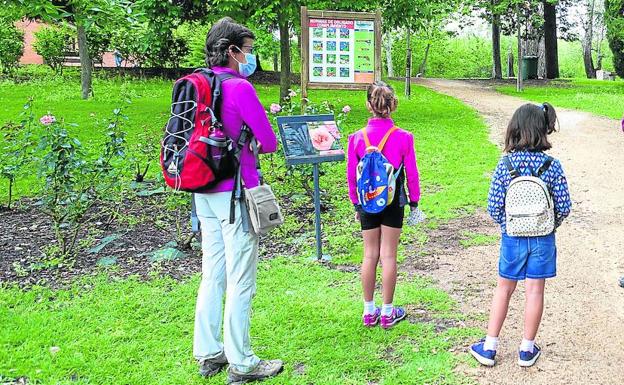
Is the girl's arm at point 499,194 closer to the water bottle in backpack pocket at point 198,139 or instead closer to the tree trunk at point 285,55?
the water bottle in backpack pocket at point 198,139

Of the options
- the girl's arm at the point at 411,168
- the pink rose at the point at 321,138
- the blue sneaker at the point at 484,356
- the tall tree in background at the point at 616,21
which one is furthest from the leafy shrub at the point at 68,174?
the tall tree in background at the point at 616,21

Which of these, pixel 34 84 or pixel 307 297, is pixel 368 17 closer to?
pixel 307 297

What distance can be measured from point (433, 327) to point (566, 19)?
29.7 m

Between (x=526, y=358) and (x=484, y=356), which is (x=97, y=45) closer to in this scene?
(x=484, y=356)

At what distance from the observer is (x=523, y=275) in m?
3.48

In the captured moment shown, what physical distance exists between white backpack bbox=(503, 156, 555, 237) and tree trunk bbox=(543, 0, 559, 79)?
981 inches

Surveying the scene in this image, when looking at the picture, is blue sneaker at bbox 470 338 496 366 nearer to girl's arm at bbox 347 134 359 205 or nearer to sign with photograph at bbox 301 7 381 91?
girl's arm at bbox 347 134 359 205

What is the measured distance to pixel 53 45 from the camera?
23.2 metres

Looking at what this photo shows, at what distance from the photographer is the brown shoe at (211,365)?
367cm

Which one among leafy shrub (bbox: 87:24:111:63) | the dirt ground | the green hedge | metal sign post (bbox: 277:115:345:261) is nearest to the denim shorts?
the dirt ground

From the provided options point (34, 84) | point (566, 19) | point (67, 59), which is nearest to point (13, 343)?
point (34, 84)

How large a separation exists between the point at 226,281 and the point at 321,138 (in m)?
2.13

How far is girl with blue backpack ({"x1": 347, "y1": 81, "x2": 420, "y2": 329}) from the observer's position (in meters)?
3.87

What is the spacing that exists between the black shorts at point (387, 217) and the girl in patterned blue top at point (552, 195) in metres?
0.62
